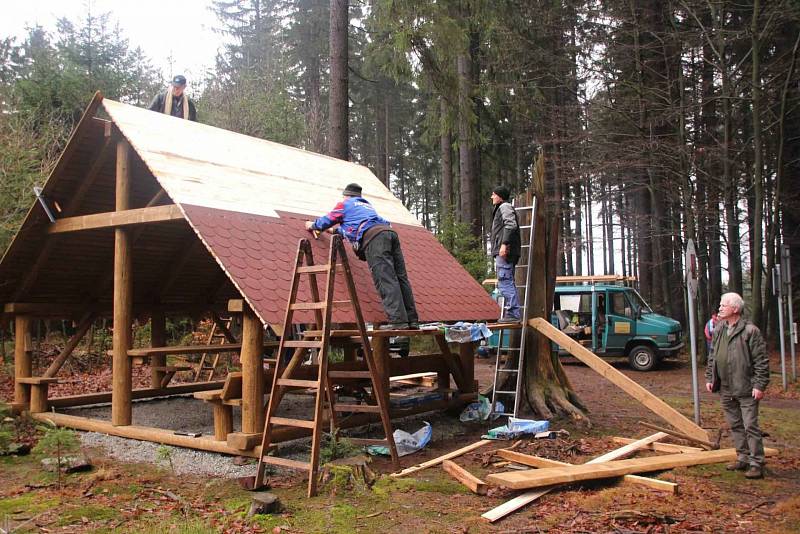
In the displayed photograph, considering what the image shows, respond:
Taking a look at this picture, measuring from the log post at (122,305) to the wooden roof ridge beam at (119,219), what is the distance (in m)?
0.16

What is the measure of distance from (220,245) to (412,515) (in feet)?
10.9

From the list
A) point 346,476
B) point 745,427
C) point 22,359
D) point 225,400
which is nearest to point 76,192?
point 22,359

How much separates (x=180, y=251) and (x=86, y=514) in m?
6.31

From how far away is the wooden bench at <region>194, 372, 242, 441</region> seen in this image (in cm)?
716

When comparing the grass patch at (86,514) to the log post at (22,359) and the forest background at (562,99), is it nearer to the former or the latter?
the log post at (22,359)

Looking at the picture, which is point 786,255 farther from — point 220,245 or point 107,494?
point 107,494

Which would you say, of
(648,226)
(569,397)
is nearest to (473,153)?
(648,226)

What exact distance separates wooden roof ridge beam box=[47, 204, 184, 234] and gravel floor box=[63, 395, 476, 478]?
8.98ft

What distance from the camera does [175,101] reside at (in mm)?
10523

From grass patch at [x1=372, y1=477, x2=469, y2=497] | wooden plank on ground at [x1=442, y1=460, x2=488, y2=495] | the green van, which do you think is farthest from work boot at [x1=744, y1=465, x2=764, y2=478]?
the green van

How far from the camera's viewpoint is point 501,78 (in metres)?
22.8

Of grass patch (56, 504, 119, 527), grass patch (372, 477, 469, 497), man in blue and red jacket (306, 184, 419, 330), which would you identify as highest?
man in blue and red jacket (306, 184, 419, 330)

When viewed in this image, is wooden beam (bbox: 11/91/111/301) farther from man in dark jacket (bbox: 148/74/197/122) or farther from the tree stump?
the tree stump

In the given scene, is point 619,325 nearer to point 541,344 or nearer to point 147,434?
point 541,344
